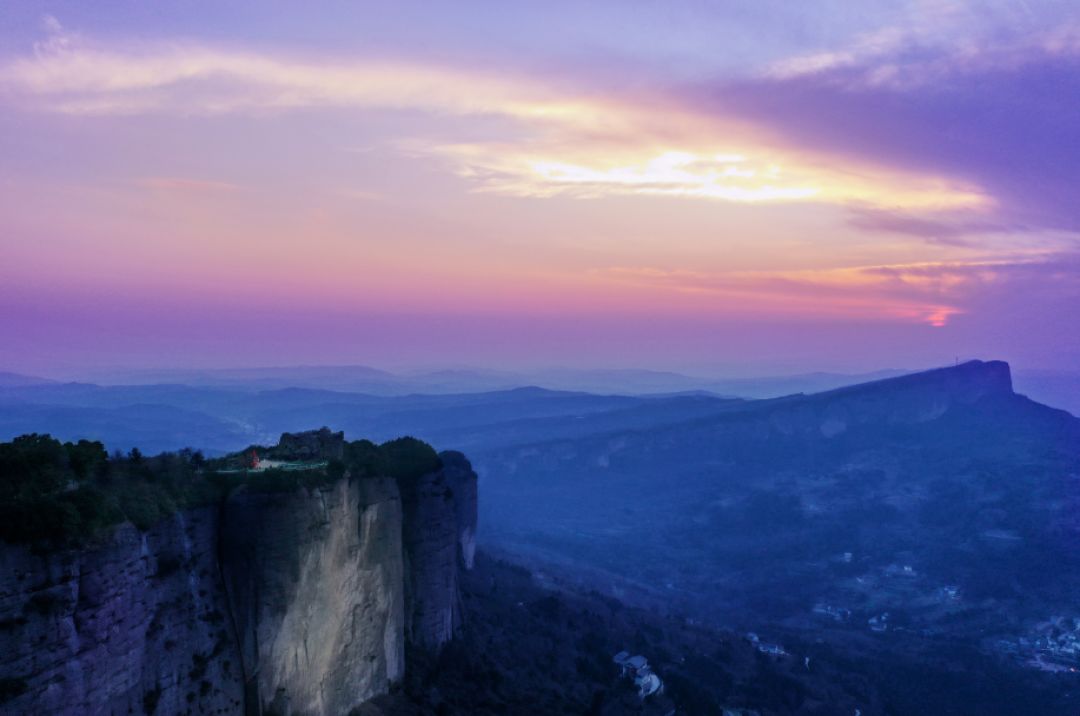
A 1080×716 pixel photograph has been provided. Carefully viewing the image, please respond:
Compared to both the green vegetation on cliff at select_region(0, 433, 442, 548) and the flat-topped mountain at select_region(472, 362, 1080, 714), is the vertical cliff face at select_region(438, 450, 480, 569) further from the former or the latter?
the green vegetation on cliff at select_region(0, 433, 442, 548)

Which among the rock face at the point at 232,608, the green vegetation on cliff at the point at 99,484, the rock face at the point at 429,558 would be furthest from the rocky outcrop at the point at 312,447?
the rock face at the point at 429,558

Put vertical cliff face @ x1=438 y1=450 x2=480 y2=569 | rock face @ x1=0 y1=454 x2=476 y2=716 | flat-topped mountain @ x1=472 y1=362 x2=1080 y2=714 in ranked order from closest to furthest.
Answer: rock face @ x1=0 y1=454 x2=476 y2=716
vertical cliff face @ x1=438 y1=450 x2=480 y2=569
flat-topped mountain @ x1=472 y1=362 x2=1080 y2=714

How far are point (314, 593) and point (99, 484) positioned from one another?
7.64 metres

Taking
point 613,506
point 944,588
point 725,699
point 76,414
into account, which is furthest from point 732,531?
point 76,414

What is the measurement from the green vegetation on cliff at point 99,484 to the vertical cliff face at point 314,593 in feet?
2.43

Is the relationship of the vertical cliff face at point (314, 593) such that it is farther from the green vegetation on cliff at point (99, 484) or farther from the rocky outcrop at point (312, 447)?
the rocky outcrop at point (312, 447)

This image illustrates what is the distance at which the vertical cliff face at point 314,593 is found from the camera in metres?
23.4

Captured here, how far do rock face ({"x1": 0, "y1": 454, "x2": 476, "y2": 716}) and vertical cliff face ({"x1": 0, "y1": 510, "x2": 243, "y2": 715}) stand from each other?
0.10ft

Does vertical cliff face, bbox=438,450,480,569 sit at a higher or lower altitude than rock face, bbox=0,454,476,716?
lower

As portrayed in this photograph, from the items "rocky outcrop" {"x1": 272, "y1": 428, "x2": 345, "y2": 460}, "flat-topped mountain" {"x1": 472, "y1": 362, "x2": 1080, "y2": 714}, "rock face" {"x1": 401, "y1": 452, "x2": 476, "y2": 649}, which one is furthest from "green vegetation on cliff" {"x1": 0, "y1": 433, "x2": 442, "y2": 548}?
"flat-topped mountain" {"x1": 472, "y1": 362, "x2": 1080, "y2": 714}

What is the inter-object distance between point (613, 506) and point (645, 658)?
77.7 m

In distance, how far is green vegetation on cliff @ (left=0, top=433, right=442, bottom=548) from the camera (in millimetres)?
16906

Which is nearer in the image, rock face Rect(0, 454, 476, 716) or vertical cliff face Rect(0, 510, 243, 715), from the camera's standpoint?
vertical cliff face Rect(0, 510, 243, 715)

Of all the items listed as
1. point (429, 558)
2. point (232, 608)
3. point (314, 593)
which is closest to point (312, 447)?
point (314, 593)
